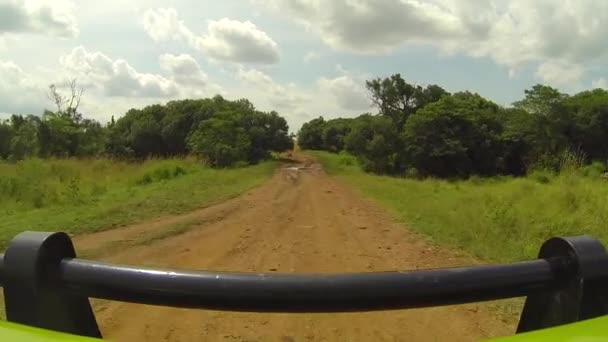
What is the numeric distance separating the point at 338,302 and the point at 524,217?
9.67 metres

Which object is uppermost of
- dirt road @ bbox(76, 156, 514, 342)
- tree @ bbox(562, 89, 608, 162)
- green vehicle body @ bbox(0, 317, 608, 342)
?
tree @ bbox(562, 89, 608, 162)

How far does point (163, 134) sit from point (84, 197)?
4673 centimetres

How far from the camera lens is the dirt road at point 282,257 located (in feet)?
14.1

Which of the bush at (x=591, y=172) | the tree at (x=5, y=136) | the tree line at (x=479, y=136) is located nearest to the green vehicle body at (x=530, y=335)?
the bush at (x=591, y=172)

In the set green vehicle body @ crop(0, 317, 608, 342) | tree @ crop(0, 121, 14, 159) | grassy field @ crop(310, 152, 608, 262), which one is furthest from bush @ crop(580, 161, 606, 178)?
tree @ crop(0, 121, 14, 159)

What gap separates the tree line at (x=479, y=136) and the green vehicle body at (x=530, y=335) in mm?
41508

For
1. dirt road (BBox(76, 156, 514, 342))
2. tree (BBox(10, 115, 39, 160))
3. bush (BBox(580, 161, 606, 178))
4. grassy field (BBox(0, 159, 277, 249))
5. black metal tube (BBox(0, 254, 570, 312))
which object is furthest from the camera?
tree (BBox(10, 115, 39, 160))

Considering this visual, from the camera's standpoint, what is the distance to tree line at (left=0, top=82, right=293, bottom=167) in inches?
1195

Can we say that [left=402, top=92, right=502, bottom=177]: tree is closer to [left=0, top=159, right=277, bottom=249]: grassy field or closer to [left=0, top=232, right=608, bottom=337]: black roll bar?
[left=0, top=159, right=277, bottom=249]: grassy field

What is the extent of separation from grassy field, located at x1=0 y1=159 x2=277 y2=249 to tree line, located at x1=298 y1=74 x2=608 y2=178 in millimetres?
27141

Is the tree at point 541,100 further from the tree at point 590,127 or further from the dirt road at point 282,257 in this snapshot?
the dirt road at point 282,257

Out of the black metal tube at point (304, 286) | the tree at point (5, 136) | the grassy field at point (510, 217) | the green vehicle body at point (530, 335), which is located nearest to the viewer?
the green vehicle body at point (530, 335)

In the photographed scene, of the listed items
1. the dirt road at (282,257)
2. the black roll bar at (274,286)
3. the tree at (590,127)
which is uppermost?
the tree at (590,127)

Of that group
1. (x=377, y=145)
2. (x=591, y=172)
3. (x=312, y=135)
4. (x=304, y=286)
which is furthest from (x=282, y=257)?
(x=312, y=135)
